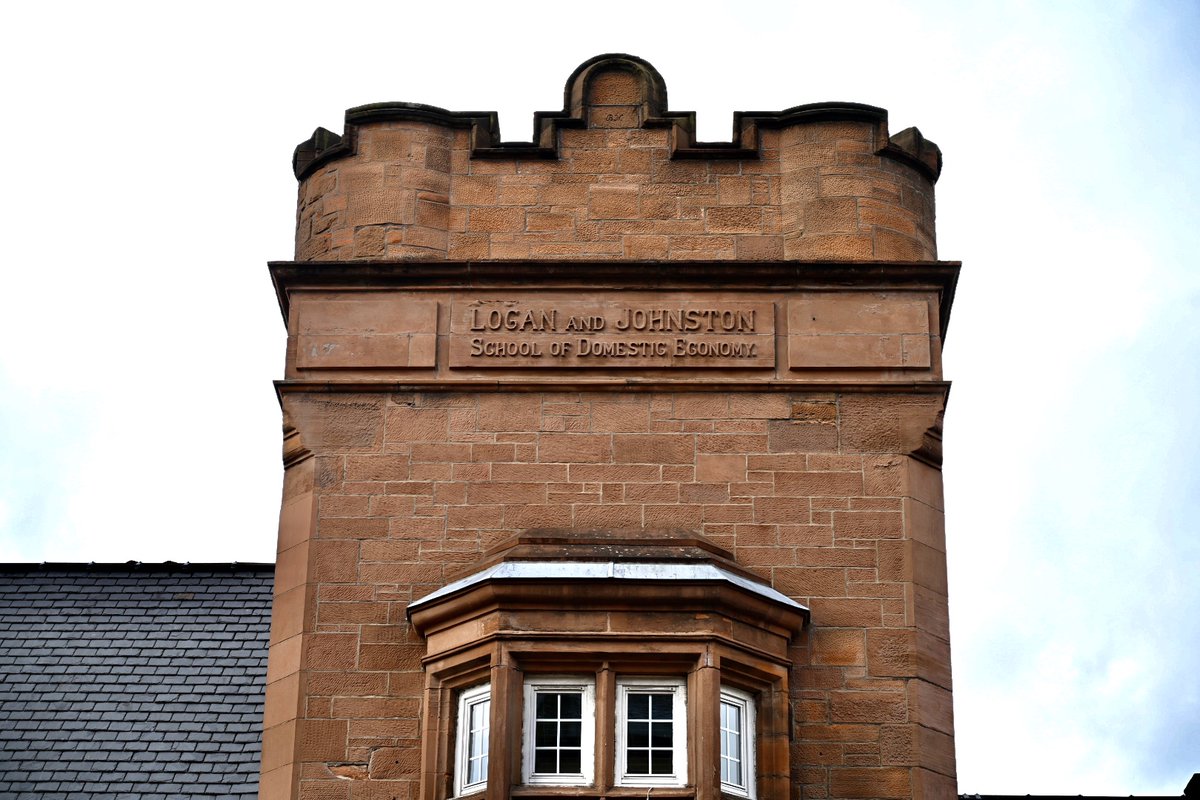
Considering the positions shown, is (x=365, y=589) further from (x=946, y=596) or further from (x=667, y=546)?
(x=946, y=596)

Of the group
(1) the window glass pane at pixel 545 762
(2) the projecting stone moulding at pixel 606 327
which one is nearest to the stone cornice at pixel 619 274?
(2) the projecting stone moulding at pixel 606 327

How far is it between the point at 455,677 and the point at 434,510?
144 cm

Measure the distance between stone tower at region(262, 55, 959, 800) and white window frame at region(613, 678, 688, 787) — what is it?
2 cm

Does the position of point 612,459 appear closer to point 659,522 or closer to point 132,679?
point 659,522

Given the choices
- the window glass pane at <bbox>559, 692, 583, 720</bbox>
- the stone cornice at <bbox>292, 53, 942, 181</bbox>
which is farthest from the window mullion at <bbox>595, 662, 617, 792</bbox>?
the stone cornice at <bbox>292, 53, 942, 181</bbox>

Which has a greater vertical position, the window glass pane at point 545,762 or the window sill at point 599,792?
the window glass pane at point 545,762

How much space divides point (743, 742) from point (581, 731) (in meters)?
1.17

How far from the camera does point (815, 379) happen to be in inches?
661

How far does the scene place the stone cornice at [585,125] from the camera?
17.7 m

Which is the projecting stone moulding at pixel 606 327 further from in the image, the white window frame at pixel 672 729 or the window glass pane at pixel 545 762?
the window glass pane at pixel 545 762

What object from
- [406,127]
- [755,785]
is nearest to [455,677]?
[755,785]

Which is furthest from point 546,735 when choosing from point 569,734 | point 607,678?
point 607,678

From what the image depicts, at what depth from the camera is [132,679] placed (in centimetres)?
1861

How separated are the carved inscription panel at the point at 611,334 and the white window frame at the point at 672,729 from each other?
9.08ft
